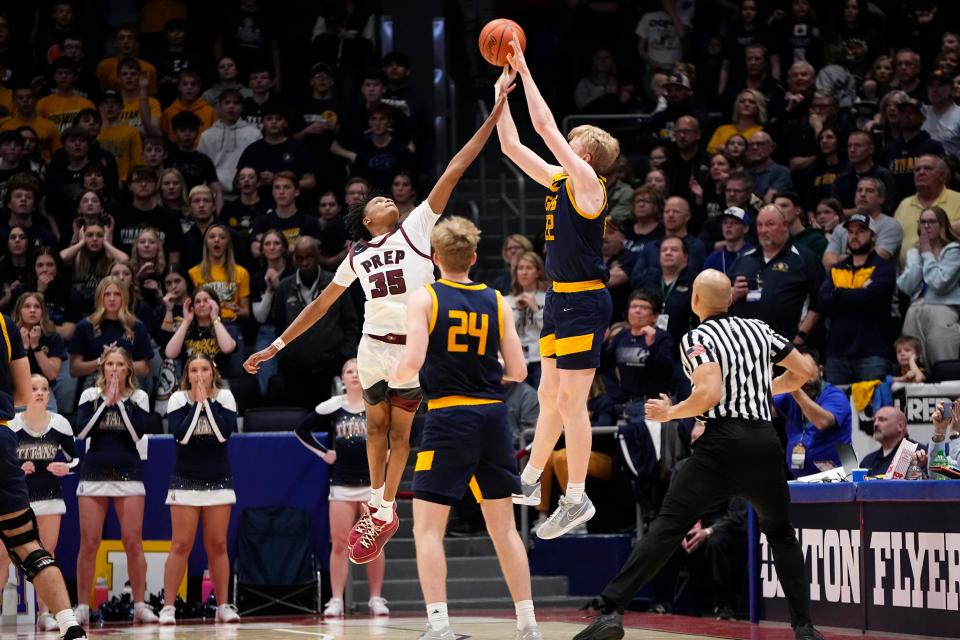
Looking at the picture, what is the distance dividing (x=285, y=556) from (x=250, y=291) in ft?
9.48

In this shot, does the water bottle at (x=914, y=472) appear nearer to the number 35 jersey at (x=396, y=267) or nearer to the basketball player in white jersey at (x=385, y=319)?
the basketball player in white jersey at (x=385, y=319)

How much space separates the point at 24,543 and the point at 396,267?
112 inches

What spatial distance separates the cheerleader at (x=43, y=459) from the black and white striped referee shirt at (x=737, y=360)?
6470 millimetres

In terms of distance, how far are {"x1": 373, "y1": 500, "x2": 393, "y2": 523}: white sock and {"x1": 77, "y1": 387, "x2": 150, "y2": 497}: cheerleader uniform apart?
432cm

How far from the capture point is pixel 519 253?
46.8 ft

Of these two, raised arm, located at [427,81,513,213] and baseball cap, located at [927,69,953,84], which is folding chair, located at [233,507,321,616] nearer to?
raised arm, located at [427,81,513,213]

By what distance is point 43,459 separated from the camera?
12.1 m

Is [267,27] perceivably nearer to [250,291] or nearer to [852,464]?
[250,291]

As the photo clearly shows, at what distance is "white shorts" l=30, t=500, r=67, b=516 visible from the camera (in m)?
12.0

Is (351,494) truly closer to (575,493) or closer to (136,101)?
(575,493)

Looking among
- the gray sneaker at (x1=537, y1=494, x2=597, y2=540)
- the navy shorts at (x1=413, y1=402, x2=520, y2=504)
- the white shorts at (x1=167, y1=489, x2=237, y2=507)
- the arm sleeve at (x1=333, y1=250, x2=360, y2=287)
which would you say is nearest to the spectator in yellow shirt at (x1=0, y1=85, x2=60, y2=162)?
the white shorts at (x1=167, y1=489, x2=237, y2=507)

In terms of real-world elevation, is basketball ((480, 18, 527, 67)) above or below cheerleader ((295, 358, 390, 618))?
above

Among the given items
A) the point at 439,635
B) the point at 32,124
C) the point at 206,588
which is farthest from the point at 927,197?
the point at 32,124

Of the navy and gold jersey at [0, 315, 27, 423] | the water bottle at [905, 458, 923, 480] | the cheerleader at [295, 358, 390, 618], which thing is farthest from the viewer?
the cheerleader at [295, 358, 390, 618]
